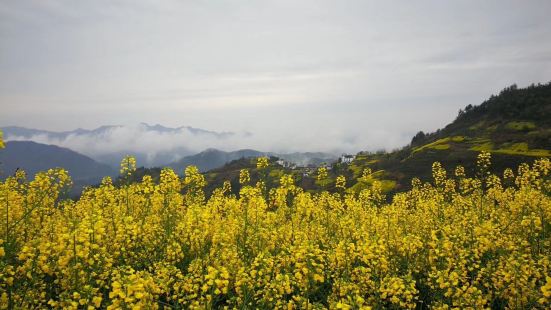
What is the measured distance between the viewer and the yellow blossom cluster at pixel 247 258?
8.59 m

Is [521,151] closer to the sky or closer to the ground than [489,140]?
closer to the ground

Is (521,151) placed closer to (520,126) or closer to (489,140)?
(489,140)

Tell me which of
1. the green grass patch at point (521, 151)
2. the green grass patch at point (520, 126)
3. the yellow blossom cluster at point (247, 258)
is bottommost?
the yellow blossom cluster at point (247, 258)

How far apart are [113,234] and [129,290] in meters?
5.44

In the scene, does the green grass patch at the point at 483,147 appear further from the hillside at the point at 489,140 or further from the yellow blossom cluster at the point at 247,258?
the yellow blossom cluster at the point at 247,258

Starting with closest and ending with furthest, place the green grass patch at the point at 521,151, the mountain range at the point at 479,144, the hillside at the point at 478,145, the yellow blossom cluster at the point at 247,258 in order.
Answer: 1. the yellow blossom cluster at the point at 247,258
2. the green grass patch at the point at 521,151
3. the hillside at the point at 478,145
4. the mountain range at the point at 479,144

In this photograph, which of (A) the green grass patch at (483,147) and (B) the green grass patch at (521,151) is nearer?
(B) the green grass patch at (521,151)

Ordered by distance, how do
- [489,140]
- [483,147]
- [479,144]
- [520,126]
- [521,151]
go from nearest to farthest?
[521,151], [483,147], [479,144], [489,140], [520,126]

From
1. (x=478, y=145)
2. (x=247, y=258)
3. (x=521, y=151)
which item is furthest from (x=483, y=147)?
Result: (x=247, y=258)

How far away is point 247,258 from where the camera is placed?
39.6ft

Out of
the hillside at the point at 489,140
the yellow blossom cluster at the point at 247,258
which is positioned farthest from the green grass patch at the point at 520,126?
the yellow blossom cluster at the point at 247,258

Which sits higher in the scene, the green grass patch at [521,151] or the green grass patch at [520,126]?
the green grass patch at [520,126]

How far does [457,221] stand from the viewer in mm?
14695

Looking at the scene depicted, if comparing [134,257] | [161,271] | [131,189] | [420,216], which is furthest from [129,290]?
[420,216]
